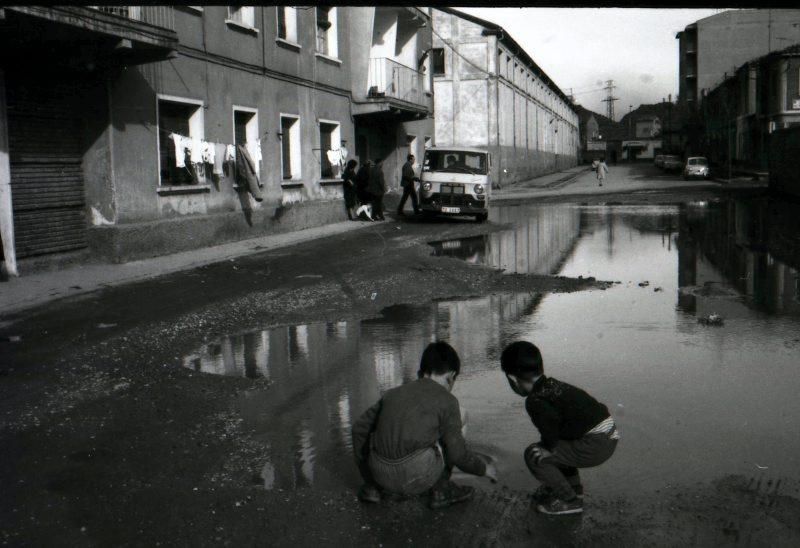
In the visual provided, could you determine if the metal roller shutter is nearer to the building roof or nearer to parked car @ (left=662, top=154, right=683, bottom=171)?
the building roof

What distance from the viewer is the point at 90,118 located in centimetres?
1454

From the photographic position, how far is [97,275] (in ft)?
43.3

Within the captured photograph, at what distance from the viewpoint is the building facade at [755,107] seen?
50.9 metres

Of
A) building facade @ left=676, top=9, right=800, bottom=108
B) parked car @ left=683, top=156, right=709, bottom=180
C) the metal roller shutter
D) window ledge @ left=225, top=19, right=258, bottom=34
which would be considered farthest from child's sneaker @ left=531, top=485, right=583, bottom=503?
building facade @ left=676, top=9, right=800, bottom=108

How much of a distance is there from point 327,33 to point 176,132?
926 cm

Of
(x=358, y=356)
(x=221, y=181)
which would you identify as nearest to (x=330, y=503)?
(x=358, y=356)

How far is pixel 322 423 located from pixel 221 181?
44.8ft

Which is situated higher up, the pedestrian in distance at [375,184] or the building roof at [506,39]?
the building roof at [506,39]

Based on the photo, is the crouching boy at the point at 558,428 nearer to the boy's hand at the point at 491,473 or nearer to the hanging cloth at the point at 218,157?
the boy's hand at the point at 491,473

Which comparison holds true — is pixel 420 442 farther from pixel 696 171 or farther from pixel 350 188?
pixel 696 171

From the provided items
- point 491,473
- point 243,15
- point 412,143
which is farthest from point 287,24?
point 491,473

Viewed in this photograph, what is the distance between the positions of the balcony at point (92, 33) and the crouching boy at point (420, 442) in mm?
8794

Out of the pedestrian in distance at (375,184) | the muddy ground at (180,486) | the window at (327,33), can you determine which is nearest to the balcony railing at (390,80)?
the window at (327,33)

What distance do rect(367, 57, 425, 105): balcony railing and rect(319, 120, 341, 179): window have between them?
259 centimetres
